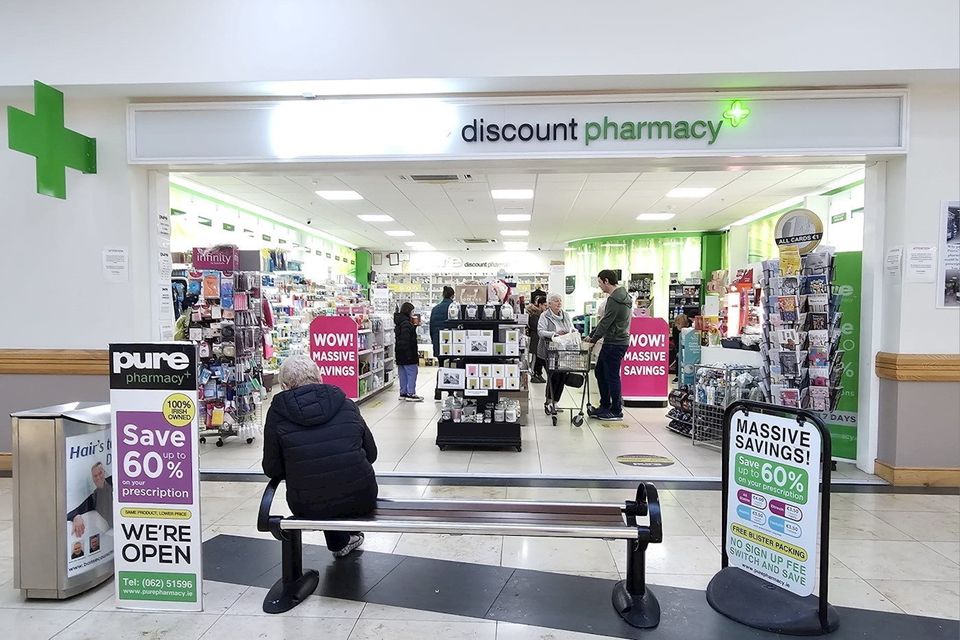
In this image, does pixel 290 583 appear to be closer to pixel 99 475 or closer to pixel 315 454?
pixel 315 454

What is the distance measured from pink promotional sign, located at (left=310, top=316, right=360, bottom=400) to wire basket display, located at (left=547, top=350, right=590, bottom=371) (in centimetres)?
284

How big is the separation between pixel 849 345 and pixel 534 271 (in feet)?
44.1

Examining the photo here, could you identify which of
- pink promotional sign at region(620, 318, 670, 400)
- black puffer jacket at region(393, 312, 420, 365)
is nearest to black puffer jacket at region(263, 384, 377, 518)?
black puffer jacket at region(393, 312, 420, 365)

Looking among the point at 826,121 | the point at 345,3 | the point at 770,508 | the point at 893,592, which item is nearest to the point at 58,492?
the point at 770,508

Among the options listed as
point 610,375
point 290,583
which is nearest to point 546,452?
point 610,375

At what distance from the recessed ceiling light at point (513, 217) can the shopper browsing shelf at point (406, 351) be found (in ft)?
12.8

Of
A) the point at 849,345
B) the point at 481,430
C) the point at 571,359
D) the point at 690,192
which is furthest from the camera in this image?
the point at 690,192

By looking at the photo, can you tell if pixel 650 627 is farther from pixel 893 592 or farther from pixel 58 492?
pixel 58 492

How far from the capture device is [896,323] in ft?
14.6

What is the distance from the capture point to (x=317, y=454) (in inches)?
107

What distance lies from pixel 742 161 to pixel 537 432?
11.4 ft

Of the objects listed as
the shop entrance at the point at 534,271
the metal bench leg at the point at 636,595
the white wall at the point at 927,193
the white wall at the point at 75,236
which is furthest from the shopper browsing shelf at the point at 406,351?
the metal bench leg at the point at 636,595

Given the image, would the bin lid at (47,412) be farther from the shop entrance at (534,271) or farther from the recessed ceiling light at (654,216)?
the recessed ceiling light at (654,216)

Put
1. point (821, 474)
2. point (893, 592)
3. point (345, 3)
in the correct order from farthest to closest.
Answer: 1. point (345, 3)
2. point (893, 592)
3. point (821, 474)
